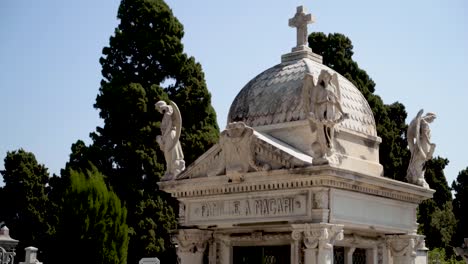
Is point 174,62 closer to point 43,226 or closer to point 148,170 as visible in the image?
point 148,170

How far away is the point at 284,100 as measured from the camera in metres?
14.8

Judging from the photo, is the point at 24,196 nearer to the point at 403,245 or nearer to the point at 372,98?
the point at 372,98

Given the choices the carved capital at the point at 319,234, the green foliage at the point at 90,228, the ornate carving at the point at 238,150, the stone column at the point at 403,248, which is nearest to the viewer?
the carved capital at the point at 319,234

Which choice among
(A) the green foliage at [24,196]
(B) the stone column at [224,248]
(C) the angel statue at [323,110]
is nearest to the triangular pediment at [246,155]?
(C) the angel statue at [323,110]

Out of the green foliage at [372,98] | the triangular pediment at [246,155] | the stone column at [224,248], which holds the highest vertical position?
the green foliage at [372,98]

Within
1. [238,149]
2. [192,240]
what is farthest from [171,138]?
[192,240]

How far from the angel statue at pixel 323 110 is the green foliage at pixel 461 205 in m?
31.8

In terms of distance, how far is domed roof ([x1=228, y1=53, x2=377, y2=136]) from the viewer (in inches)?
579

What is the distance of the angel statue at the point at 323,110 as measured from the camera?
13.3 meters

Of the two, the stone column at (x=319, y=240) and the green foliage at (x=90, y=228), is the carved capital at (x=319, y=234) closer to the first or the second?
the stone column at (x=319, y=240)

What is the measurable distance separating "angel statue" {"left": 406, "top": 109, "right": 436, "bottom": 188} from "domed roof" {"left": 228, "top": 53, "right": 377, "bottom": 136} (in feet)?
2.55

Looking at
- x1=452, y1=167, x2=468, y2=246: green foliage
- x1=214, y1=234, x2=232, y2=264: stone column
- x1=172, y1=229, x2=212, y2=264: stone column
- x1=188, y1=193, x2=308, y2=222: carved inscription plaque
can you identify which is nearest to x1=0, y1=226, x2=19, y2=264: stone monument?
x1=172, y1=229, x2=212, y2=264: stone column

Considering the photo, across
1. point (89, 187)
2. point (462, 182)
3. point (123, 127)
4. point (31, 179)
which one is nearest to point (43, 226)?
point (31, 179)

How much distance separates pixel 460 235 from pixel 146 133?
21918mm
